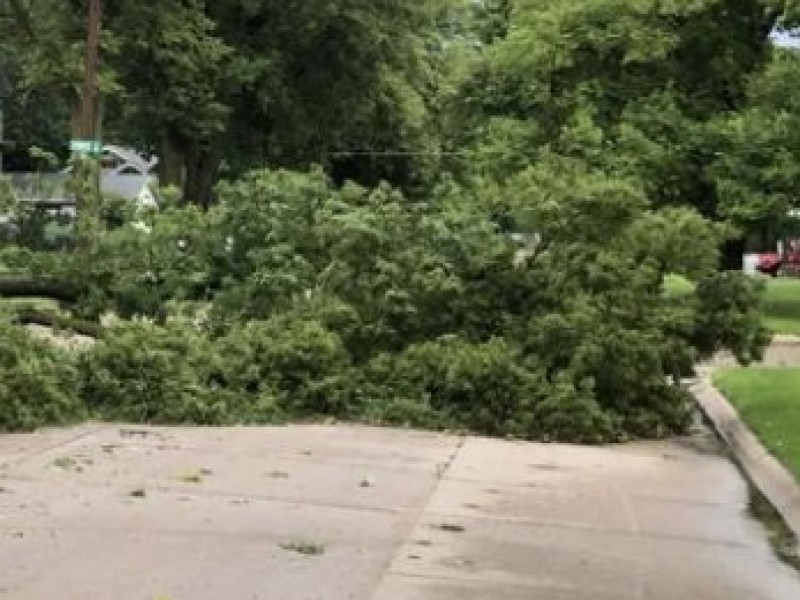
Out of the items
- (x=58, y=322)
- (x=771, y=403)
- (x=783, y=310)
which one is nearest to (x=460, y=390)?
(x=771, y=403)

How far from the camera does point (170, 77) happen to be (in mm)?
36094

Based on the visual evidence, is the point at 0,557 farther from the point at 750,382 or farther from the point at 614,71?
the point at 614,71

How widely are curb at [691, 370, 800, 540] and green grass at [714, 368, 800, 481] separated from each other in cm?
8

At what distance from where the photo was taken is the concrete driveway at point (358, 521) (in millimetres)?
7336

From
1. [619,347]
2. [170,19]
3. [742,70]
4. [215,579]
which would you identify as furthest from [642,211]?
[170,19]

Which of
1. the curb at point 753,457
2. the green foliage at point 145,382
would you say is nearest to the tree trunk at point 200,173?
the curb at point 753,457

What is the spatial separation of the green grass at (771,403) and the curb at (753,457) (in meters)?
0.08

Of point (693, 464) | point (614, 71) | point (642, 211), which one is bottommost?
point (693, 464)

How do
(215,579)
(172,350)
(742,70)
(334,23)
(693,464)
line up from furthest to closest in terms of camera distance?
1. (334,23)
2. (742,70)
3. (172,350)
4. (693,464)
5. (215,579)

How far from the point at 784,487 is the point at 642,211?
473 cm

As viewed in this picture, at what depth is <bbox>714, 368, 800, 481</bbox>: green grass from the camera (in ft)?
40.2

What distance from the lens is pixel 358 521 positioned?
8.90 meters

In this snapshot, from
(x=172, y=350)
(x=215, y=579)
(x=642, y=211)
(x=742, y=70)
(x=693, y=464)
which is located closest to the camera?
(x=215, y=579)

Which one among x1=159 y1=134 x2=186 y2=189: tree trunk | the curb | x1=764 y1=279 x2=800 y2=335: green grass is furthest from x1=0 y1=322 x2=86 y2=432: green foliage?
x1=159 y1=134 x2=186 y2=189: tree trunk
